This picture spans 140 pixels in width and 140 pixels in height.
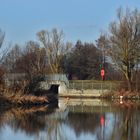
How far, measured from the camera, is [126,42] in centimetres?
6812

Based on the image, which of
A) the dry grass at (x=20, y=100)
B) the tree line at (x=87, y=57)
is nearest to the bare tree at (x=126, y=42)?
the tree line at (x=87, y=57)

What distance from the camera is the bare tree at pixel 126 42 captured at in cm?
6825

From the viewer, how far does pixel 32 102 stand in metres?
40.8

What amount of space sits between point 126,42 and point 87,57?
38.1 meters

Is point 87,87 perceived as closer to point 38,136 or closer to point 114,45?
point 114,45

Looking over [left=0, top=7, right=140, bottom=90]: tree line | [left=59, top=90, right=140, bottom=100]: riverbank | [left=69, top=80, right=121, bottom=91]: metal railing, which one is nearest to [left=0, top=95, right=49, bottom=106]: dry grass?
[left=0, top=7, right=140, bottom=90]: tree line

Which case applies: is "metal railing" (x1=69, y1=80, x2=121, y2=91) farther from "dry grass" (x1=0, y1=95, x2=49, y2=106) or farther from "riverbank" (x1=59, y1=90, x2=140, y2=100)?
"dry grass" (x1=0, y1=95, x2=49, y2=106)

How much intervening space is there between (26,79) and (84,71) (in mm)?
59318

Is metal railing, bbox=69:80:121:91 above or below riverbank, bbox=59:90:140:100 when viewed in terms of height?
above

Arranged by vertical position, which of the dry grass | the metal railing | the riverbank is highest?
the metal railing

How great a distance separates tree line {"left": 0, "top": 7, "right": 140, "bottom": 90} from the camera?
177 feet

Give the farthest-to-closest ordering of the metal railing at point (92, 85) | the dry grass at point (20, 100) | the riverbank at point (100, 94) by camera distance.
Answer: the metal railing at point (92, 85) → the riverbank at point (100, 94) → the dry grass at point (20, 100)

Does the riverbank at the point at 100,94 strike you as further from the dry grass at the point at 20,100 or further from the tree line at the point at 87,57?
the dry grass at the point at 20,100

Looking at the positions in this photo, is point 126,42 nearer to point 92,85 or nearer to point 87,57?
point 92,85
